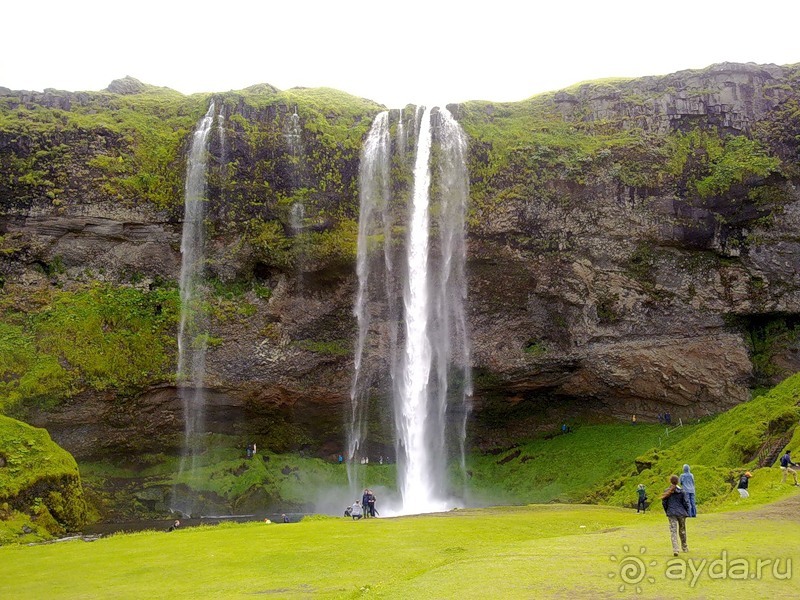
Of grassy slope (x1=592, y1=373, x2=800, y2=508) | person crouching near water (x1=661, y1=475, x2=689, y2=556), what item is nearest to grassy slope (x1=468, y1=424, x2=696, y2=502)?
grassy slope (x1=592, y1=373, x2=800, y2=508)

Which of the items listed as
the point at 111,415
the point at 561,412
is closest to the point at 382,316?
the point at 561,412

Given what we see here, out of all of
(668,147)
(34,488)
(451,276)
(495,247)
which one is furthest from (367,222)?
(34,488)

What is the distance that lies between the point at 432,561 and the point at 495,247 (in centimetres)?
2576

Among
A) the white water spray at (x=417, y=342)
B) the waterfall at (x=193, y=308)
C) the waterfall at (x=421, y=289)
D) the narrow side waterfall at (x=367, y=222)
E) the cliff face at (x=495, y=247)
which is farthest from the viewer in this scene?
the narrow side waterfall at (x=367, y=222)

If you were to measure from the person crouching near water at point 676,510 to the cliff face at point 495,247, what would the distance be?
27439 mm

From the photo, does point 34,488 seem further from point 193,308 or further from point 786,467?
point 786,467

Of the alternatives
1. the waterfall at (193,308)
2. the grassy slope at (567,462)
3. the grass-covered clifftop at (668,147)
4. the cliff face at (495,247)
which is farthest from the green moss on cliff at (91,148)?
the grassy slope at (567,462)

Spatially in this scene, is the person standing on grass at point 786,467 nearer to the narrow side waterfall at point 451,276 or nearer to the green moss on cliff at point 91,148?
the narrow side waterfall at point 451,276

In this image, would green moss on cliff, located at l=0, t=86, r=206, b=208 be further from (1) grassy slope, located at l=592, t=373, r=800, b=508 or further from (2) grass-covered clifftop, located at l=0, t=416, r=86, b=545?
(1) grassy slope, located at l=592, t=373, r=800, b=508

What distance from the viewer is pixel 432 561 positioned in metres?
13.0

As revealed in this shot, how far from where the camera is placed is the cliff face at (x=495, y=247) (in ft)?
118

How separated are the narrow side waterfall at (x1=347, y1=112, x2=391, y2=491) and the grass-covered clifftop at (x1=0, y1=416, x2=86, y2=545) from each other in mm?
15538

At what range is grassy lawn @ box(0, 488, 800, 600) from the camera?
340 inches

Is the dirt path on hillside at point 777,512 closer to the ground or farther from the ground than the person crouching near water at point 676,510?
closer to the ground
